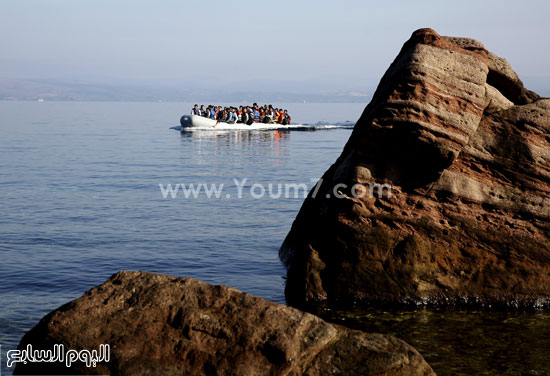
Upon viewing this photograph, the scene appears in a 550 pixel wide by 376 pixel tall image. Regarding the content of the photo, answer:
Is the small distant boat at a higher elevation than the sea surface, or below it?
higher

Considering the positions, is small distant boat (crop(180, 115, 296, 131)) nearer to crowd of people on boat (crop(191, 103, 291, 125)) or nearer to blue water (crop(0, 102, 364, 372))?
crowd of people on boat (crop(191, 103, 291, 125))

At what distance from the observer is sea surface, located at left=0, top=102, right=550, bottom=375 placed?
9227 mm

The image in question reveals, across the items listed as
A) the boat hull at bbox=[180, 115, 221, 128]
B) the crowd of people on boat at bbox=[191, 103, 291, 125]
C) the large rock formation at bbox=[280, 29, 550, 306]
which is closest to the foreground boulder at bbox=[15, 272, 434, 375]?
the large rock formation at bbox=[280, 29, 550, 306]

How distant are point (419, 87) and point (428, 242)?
7.85 feet

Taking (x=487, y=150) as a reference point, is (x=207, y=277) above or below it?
below

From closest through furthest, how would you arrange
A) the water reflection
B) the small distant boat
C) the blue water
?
the water reflection
the blue water
the small distant boat

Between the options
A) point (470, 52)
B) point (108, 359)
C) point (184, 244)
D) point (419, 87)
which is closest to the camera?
point (108, 359)

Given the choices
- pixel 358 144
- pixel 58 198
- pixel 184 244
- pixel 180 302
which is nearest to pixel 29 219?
pixel 58 198

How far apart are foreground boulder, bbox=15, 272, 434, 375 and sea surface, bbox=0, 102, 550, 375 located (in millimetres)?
1519

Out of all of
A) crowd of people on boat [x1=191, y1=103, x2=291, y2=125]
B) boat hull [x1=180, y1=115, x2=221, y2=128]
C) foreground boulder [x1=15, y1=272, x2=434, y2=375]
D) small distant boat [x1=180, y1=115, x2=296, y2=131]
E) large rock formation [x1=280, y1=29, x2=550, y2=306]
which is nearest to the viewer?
foreground boulder [x1=15, y1=272, x2=434, y2=375]

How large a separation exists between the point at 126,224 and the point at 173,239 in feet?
7.63

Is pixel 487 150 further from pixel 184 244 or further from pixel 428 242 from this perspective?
pixel 184 244

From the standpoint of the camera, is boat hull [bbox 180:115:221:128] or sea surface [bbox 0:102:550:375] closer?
sea surface [bbox 0:102:550:375]

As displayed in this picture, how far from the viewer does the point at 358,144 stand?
1055cm
